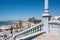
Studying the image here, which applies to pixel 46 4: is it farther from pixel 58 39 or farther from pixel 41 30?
pixel 58 39

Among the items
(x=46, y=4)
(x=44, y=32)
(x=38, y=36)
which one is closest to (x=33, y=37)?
(x=38, y=36)

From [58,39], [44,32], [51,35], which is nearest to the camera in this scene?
[58,39]

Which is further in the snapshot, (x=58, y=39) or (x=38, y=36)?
(x=38, y=36)

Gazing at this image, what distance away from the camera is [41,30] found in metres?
9.33

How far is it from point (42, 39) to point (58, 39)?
89 cm

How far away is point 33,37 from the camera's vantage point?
853 centimetres

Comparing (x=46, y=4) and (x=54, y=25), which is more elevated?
(x=46, y=4)

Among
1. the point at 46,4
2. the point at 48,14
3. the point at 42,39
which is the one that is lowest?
the point at 42,39

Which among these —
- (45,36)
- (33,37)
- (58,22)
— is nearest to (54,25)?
(58,22)

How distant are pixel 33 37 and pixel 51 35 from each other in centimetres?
108

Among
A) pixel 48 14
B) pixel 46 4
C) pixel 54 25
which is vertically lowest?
pixel 54 25

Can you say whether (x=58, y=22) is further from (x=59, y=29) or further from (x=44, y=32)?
(x=44, y=32)

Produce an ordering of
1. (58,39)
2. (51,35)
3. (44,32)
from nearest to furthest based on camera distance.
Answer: (58,39) < (51,35) < (44,32)

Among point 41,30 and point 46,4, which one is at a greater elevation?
point 46,4
